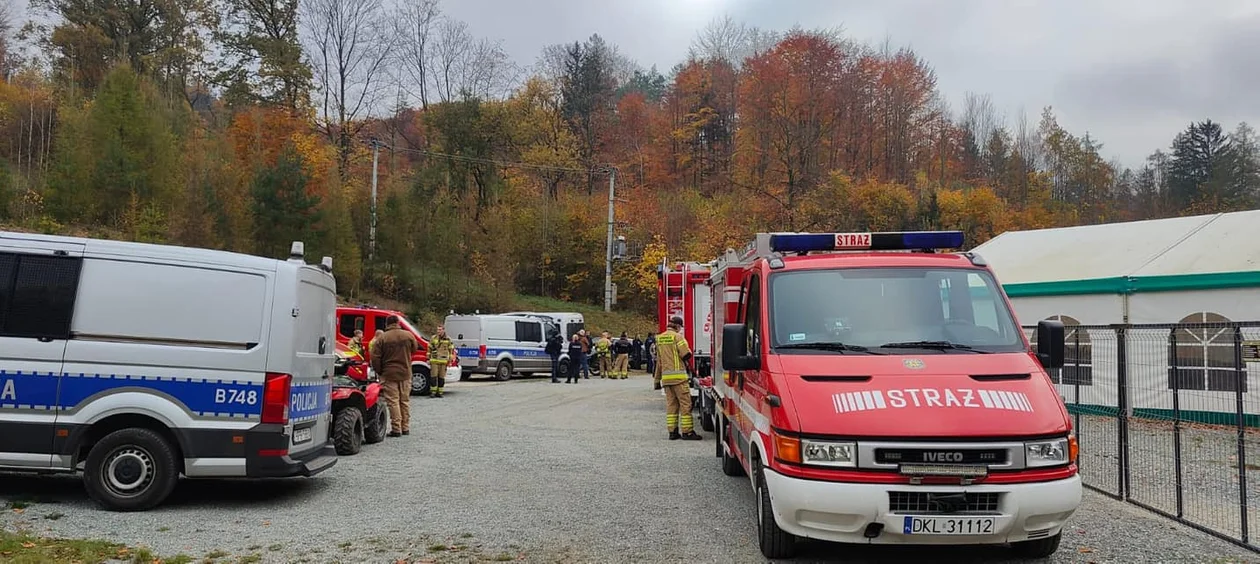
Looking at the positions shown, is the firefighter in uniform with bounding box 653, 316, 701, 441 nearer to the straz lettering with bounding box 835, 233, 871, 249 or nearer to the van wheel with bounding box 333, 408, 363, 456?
the van wheel with bounding box 333, 408, 363, 456

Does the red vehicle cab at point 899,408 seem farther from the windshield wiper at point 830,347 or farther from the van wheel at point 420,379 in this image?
the van wheel at point 420,379

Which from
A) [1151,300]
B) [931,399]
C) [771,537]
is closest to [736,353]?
[771,537]

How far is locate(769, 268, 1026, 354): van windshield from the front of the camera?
20.2 ft

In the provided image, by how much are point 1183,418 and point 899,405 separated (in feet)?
12.6

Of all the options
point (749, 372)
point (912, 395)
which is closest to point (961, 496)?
point (912, 395)

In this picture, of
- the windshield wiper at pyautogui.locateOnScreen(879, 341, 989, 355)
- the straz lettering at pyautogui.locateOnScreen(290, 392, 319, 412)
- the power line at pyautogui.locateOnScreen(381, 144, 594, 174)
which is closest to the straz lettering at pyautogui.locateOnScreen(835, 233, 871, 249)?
the windshield wiper at pyautogui.locateOnScreen(879, 341, 989, 355)

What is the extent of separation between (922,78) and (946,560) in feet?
170

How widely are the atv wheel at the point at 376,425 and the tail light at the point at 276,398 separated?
455 cm

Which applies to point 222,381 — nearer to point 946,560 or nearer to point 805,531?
point 805,531

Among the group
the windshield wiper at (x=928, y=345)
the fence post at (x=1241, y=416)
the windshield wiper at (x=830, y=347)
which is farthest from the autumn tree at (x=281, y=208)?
the fence post at (x=1241, y=416)

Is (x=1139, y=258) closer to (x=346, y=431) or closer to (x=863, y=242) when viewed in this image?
(x=863, y=242)

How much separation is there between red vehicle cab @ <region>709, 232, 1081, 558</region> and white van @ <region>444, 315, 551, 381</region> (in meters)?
21.3

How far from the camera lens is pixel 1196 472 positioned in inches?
308

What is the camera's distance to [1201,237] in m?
16.1
